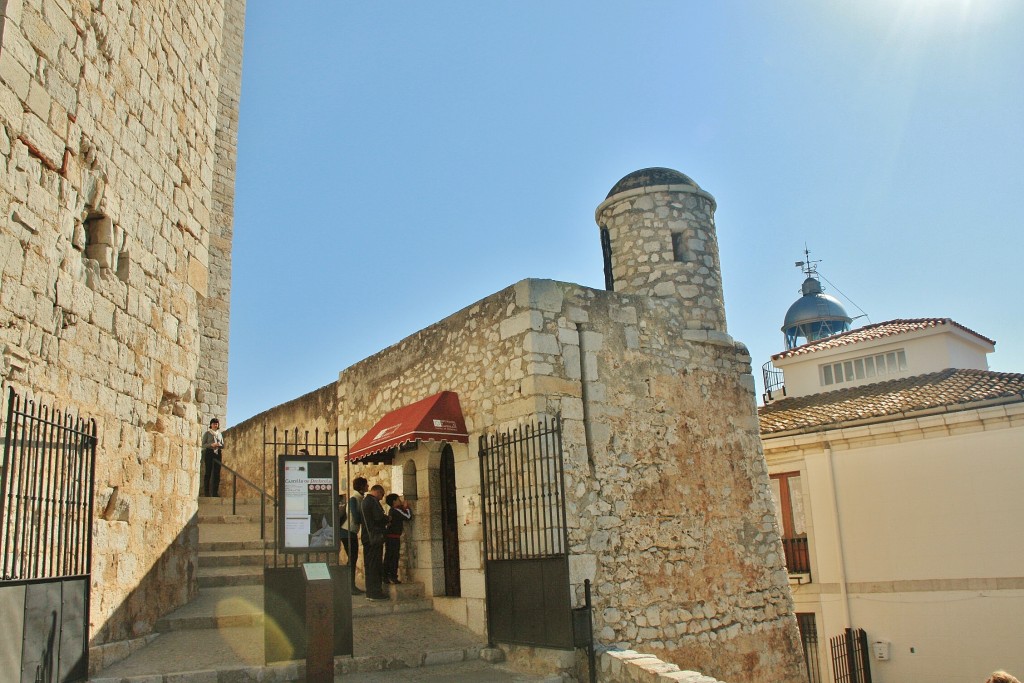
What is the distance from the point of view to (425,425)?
875 centimetres

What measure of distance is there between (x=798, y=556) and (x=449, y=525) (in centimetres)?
840

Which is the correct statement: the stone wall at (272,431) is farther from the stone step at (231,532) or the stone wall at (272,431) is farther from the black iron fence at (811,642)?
the black iron fence at (811,642)

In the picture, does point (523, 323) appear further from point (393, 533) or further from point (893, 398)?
point (893, 398)

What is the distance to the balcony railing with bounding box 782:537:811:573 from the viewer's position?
15175 millimetres

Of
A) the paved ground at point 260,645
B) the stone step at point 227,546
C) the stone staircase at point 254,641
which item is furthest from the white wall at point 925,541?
the stone step at point 227,546

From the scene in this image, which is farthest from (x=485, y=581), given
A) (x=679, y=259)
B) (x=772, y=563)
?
(x=679, y=259)

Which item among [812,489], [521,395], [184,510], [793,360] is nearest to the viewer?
[184,510]

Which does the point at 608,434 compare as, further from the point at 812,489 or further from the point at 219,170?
the point at 219,170

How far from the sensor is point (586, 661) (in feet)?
24.3

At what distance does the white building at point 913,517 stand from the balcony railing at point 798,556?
21 millimetres

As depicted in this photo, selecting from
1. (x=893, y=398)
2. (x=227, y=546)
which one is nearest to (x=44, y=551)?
(x=227, y=546)

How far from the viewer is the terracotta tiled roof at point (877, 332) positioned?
17.2 m

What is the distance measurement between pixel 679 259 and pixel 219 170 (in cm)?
999

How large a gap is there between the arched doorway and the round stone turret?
2.91 meters
